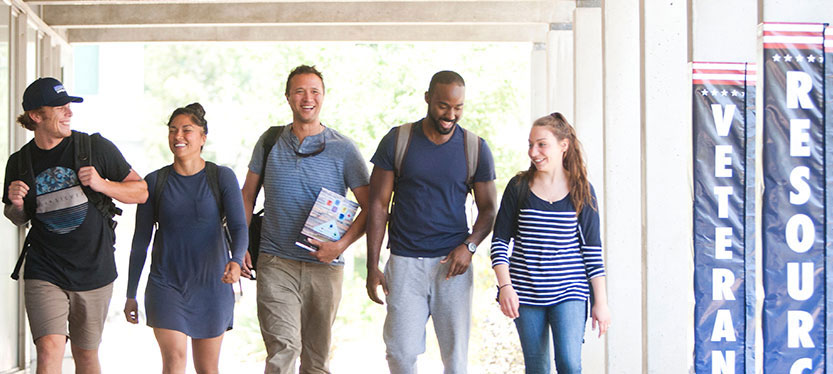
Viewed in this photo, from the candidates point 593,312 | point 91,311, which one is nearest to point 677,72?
point 593,312

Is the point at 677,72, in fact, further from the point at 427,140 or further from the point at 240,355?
the point at 240,355

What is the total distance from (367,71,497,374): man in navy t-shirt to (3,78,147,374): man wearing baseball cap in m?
1.43

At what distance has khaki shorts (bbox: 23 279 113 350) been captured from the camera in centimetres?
582

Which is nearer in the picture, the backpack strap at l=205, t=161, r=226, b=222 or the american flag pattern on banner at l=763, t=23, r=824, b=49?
the american flag pattern on banner at l=763, t=23, r=824, b=49

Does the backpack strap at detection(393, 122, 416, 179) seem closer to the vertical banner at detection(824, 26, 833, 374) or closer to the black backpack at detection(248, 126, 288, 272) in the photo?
the black backpack at detection(248, 126, 288, 272)

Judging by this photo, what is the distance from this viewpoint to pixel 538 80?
544 inches

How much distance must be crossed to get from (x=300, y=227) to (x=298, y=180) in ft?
0.93

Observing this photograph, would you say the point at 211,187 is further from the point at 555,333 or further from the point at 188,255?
the point at 555,333

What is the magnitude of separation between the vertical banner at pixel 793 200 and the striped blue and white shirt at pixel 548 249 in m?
0.89

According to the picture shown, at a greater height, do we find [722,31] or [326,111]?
[326,111]

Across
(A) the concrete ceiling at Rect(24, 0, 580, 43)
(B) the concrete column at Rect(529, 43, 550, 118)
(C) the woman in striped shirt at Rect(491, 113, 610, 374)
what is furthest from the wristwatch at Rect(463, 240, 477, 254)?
(B) the concrete column at Rect(529, 43, 550, 118)

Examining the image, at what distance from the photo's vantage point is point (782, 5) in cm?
561

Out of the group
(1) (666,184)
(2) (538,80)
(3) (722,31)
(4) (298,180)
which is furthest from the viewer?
(2) (538,80)

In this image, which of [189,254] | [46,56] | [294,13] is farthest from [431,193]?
[46,56]
